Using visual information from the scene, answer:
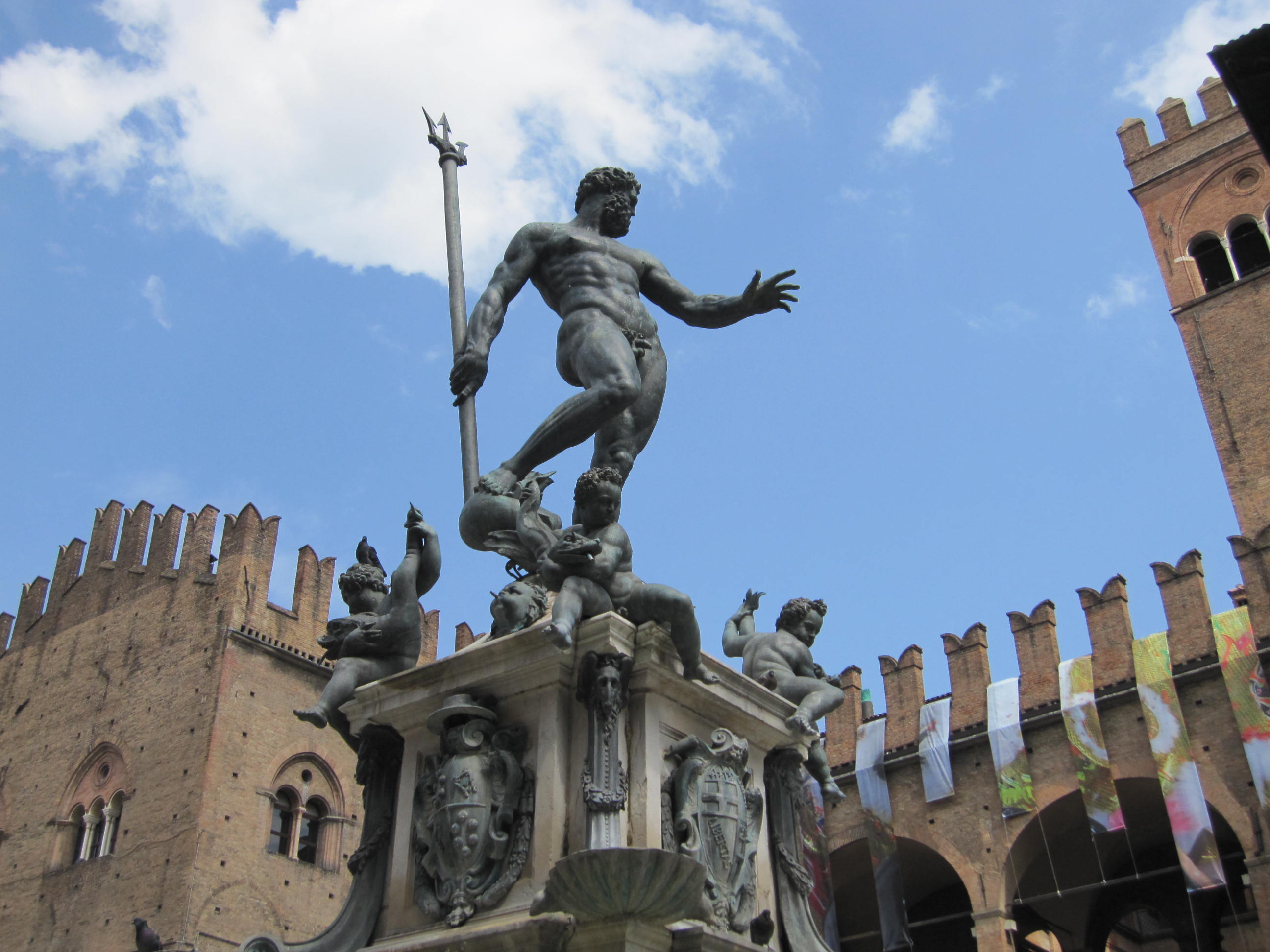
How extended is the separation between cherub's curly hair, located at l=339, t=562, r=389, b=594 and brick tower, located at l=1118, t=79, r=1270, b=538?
26930 millimetres

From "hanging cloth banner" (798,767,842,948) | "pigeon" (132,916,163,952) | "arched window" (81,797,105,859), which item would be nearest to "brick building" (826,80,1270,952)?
"hanging cloth banner" (798,767,842,948)

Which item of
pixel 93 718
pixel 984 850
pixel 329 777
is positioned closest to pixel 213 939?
pixel 329 777

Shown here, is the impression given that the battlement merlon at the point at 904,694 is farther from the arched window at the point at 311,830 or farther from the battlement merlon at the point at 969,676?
the arched window at the point at 311,830

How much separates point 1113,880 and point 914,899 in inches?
153

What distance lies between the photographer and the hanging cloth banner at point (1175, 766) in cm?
1908

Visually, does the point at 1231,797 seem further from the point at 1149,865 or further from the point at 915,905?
the point at 915,905

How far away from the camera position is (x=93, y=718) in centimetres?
2830

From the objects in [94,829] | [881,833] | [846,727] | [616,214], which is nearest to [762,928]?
[616,214]

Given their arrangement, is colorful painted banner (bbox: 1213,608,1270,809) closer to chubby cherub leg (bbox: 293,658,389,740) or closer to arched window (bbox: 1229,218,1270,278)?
arched window (bbox: 1229,218,1270,278)

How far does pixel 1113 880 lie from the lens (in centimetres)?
2289

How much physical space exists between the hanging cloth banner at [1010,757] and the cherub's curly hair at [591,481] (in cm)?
1902

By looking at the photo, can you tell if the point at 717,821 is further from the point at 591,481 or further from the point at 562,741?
the point at 591,481

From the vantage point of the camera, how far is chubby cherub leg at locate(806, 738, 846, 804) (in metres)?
4.44

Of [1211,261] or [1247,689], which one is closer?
[1247,689]
